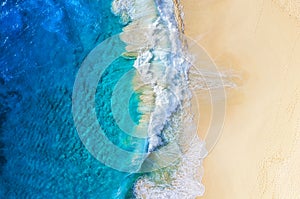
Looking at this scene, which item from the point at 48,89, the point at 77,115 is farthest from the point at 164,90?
the point at 48,89

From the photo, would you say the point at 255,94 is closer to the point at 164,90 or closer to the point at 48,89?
the point at 164,90

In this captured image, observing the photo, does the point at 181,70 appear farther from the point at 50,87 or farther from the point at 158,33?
the point at 50,87

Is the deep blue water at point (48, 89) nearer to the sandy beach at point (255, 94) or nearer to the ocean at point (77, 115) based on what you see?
the ocean at point (77, 115)

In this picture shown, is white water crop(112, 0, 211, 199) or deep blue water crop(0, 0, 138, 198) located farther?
deep blue water crop(0, 0, 138, 198)

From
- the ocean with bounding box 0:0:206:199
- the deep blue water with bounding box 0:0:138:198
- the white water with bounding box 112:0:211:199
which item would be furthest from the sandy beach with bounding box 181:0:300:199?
the deep blue water with bounding box 0:0:138:198

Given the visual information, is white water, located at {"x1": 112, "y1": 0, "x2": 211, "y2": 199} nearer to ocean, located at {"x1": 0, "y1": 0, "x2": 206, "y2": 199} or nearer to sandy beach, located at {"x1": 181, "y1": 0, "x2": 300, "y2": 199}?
ocean, located at {"x1": 0, "y1": 0, "x2": 206, "y2": 199}
